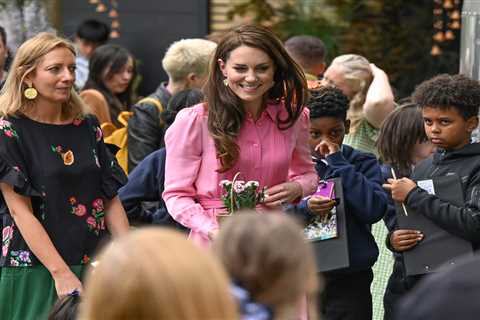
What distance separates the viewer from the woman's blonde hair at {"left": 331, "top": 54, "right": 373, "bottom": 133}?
798 centimetres

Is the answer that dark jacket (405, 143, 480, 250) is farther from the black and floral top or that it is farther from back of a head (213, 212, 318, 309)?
back of a head (213, 212, 318, 309)

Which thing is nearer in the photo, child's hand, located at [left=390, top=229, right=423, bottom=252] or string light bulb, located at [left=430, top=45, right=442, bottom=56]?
child's hand, located at [left=390, top=229, right=423, bottom=252]

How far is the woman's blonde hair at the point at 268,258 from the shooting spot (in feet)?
9.82

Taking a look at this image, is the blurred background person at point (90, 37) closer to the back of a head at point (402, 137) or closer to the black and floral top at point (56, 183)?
the back of a head at point (402, 137)

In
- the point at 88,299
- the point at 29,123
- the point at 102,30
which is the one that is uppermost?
the point at 88,299

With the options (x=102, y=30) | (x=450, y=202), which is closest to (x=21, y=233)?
(x=450, y=202)

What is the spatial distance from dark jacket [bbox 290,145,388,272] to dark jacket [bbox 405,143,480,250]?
0.21 meters

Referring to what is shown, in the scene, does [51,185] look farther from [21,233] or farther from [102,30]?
[102,30]

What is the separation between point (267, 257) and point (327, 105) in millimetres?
2990

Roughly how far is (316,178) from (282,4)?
650 cm

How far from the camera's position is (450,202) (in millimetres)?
5598

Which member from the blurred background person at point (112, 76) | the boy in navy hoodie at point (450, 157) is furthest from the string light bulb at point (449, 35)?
the boy in navy hoodie at point (450, 157)

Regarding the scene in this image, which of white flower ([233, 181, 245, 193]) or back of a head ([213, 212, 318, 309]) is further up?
back of a head ([213, 212, 318, 309])

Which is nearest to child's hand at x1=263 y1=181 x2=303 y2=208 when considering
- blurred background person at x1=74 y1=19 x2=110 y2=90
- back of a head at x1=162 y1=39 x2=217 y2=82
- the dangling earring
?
the dangling earring
